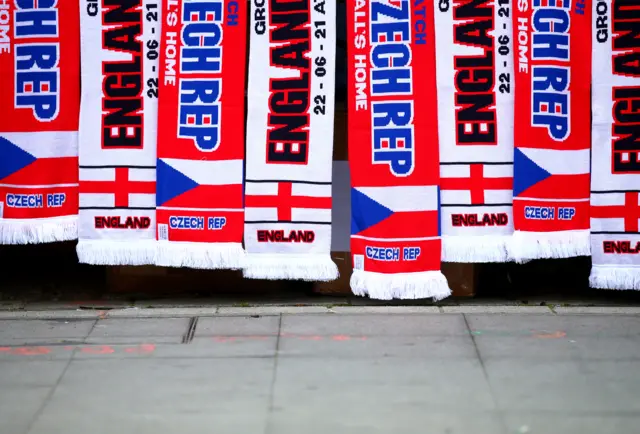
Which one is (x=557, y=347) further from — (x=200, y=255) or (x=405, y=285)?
(x=200, y=255)

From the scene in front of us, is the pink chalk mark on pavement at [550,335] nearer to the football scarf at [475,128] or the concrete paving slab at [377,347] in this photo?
the concrete paving slab at [377,347]

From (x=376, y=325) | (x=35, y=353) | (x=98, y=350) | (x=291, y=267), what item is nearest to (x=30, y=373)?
(x=35, y=353)

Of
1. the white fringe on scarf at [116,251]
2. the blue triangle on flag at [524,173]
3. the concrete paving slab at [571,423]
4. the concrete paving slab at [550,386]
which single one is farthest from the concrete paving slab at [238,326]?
the concrete paving slab at [571,423]

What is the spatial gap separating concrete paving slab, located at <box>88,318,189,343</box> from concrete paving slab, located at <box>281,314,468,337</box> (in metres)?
0.75

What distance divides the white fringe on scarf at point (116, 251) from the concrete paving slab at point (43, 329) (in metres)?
0.48

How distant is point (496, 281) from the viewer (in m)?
7.80

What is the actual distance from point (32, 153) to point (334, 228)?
231 centimetres

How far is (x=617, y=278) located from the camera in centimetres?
669

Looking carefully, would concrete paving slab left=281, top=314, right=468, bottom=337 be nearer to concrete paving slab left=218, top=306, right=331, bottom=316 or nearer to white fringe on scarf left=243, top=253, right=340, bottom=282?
concrete paving slab left=218, top=306, right=331, bottom=316

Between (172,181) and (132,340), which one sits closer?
(132,340)

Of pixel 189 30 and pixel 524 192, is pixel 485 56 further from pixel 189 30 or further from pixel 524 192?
pixel 189 30

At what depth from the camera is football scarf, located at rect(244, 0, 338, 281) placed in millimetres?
6625

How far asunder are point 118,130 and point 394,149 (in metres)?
2.03

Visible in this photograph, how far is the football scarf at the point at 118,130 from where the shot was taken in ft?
21.9
